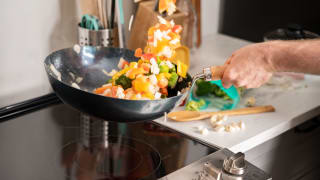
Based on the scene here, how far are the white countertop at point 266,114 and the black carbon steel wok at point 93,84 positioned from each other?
23 centimetres

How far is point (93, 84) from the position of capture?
4.69 feet

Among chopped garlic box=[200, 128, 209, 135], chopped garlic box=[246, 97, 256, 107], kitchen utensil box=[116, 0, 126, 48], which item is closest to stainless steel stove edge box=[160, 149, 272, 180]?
chopped garlic box=[200, 128, 209, 135]

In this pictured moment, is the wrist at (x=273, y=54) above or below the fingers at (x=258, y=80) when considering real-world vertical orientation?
above

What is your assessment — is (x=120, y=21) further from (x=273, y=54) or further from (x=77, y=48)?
(x=273, y=54)

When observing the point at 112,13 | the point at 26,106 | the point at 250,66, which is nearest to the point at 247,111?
the point at 250,66

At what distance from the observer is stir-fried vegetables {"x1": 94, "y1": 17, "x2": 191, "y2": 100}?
1188 mm

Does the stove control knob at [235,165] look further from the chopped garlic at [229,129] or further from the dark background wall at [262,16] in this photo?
the dark background wall at [262,16]

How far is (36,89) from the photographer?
1.59 m

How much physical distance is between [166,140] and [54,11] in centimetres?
52

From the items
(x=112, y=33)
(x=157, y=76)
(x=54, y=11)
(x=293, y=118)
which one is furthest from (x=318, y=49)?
(x=54, y=11)

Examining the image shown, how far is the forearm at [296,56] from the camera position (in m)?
1.29

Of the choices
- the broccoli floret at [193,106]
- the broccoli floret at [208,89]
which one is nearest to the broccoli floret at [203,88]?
the broccoli floret at [208,89]

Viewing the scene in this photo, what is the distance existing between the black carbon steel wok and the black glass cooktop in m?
0.14

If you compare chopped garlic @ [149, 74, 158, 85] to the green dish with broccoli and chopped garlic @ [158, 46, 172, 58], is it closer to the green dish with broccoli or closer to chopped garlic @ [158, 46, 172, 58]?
chopped garlic @ [158, 46, 172, 58]
